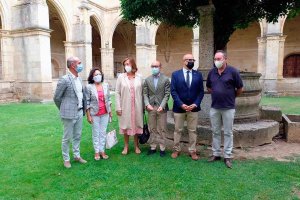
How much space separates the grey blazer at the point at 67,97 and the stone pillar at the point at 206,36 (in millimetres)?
3037

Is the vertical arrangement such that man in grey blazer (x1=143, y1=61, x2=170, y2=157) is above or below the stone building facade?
below

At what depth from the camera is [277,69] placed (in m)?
16.4

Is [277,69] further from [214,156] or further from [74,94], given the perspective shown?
[74,94]

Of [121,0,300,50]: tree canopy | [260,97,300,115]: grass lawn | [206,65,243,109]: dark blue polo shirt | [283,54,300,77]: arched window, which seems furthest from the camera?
[283,54,300,77]: arched window

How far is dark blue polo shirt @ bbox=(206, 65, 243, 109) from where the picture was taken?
164 inches

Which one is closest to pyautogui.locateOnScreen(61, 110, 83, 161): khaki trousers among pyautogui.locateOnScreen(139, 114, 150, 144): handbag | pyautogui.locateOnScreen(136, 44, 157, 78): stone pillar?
pyautogui.locateOnScreen(139, 114, 150, 144): handbag

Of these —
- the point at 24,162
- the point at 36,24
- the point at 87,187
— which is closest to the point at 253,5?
the point at 87,187

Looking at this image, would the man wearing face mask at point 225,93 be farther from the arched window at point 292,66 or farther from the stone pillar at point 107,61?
the arched window at point 292,66

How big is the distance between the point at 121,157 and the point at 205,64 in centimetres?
278

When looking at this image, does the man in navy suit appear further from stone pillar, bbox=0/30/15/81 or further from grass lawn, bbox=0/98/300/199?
stone pillar, bbox=0/30/15/81

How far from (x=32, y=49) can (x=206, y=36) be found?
36.6 feet

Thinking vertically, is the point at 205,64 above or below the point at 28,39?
below

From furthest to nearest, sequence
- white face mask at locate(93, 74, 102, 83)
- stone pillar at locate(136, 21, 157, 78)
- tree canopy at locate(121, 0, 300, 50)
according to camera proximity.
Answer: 1. stone pillar at locate(136, 21, 157, 78)
2. tree canopy at locate(121, 0, 300, 50)
3. white face mask at locate(93, 74, 102, 83)

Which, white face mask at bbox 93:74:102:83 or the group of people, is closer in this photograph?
the group of people
